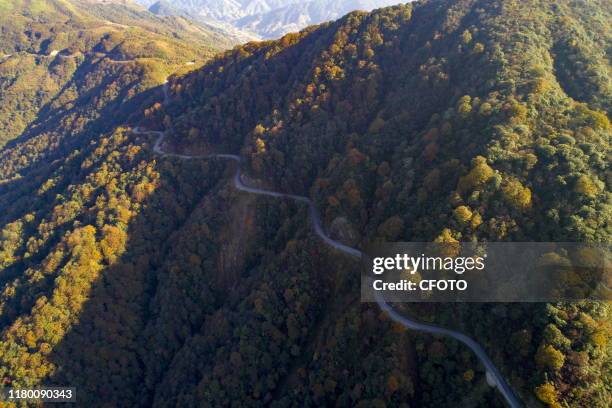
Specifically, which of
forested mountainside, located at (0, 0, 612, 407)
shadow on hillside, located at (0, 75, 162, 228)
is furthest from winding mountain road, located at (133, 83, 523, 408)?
shadow on hillside, located at (0, 75, 162, 228)

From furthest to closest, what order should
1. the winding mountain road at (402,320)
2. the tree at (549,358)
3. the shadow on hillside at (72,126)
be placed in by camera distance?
the shadow on hillside at (72,126) → the winding mountain road at (402,320) → the tree at (549,358)

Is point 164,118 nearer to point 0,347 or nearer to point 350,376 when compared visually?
point 0,347

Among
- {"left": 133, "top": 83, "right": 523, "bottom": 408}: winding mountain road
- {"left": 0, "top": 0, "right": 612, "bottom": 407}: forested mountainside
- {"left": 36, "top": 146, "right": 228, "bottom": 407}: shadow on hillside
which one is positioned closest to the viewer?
{"left": 133, "top": 83, "right": 523, "bottom": 408}: winding mountain road

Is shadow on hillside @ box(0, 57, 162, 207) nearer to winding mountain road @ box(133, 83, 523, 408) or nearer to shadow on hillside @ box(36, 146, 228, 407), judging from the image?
shadow on hillside @ box(36, 146, 228, 407)

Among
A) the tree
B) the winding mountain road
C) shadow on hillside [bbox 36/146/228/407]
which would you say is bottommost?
shadow on hillside [bbox 36/146/228/407]

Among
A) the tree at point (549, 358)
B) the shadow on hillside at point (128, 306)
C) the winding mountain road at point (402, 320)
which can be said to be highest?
the tree at point (549, 358)

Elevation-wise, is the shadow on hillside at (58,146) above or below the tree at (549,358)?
below

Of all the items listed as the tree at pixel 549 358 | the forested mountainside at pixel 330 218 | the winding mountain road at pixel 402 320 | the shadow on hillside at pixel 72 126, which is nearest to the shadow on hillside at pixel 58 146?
the shadow on hillside at pixel 72 126

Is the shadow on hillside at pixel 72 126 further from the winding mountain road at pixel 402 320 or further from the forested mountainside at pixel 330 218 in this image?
the winding mountain road at pixel 402 320

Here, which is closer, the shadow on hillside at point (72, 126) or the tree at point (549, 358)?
the tree at point (549, 358)
